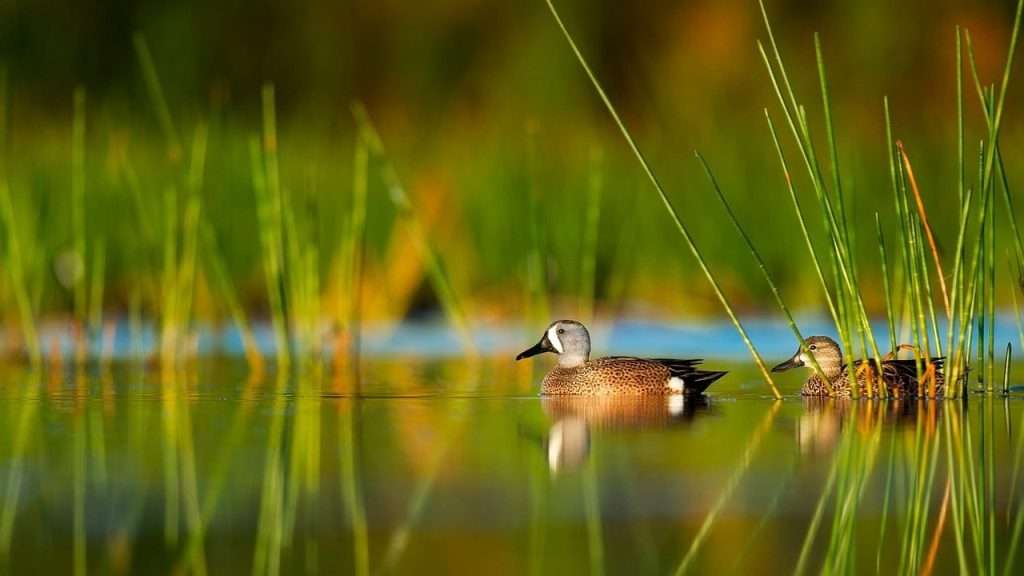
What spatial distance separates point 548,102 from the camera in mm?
14477

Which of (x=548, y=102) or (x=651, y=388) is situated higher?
(x=548, y=102)

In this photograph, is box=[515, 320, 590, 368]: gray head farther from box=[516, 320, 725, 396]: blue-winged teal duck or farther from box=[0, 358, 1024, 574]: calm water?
box=[0, 358, 1024, 574]: calm water

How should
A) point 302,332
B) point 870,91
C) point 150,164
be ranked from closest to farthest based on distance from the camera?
point 302,332
point 150,164
point 870,91

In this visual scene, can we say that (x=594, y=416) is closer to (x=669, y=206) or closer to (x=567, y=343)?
(x=669, y=206)

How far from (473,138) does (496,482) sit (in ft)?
25.7

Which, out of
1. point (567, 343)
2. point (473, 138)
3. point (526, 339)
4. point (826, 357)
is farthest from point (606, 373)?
point (473, 138)

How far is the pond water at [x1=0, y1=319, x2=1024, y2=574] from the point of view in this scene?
13.7 ft

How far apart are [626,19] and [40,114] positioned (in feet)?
20.8

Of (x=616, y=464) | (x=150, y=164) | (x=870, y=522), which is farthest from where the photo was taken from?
(x=150, y=164)

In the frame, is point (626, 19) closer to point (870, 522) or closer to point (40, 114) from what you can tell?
point (40, 114)

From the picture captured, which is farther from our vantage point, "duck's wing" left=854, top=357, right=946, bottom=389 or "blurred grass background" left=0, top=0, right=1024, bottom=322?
"blurred grass background" left=0, top=0, right=1024, bottom=322

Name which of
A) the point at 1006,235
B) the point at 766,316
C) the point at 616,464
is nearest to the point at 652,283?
the point at 766,316

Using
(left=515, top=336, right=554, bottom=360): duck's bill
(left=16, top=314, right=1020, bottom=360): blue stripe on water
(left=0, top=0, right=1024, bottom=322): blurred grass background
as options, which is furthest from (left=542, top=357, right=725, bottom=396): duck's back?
(left=16, top=314, right=1020, bottom=360): blue stripe on water

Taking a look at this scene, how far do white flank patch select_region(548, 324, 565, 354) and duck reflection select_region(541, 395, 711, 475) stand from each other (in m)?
0.32
